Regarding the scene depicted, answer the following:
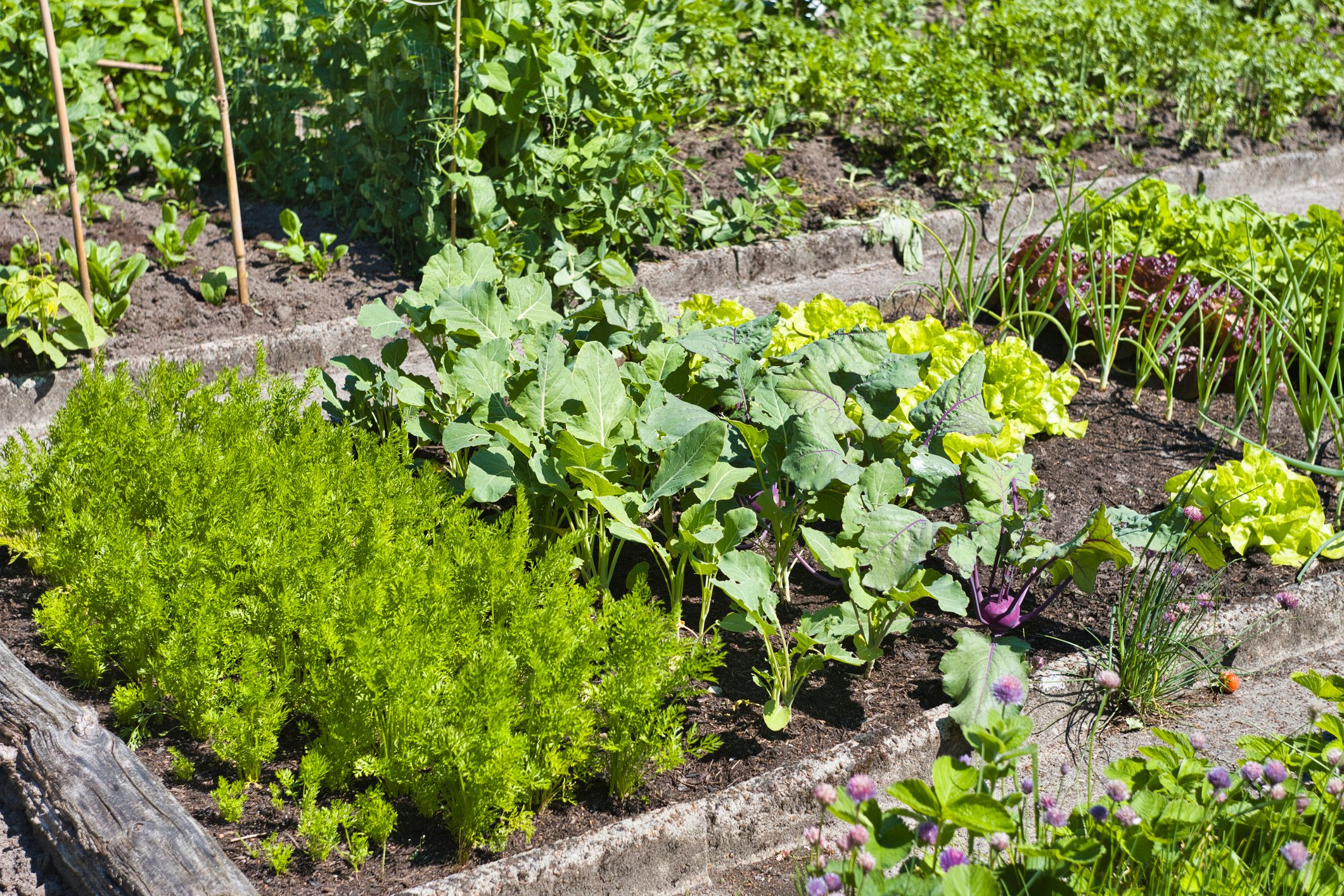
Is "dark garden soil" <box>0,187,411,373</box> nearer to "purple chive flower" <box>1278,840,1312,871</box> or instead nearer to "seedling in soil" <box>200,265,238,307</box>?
"seedling in soil" <box>200,265,238,307</box>

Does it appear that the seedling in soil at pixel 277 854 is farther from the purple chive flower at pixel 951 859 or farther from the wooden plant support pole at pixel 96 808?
the purple chive flower at pixel 951 859

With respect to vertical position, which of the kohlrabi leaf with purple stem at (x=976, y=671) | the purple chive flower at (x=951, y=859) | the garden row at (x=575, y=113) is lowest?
the kohlrabi leaf with purple stem at (x=976, y=671)

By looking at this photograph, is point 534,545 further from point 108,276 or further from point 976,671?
point 108,276

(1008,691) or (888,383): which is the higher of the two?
(888,383)

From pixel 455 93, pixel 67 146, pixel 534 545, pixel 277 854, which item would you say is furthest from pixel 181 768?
pixel 455 93

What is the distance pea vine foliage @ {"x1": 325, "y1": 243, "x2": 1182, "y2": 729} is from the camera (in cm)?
241

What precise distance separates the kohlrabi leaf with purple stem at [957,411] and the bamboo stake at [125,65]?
4.08 m

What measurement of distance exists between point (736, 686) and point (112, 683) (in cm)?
140

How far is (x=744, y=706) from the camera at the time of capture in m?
2.50

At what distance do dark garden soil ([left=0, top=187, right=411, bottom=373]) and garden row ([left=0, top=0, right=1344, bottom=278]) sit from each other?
0.17 meters

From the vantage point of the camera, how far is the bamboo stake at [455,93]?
418 cm

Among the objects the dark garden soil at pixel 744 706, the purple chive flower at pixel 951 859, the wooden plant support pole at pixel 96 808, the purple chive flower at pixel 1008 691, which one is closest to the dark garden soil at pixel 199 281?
the dark garden soil at pixel 744 706

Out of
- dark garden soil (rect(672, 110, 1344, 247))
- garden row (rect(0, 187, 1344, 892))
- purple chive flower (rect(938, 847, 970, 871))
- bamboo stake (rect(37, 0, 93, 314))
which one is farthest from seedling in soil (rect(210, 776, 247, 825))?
dark garden soil (rect(672, 110, 1344, 247))

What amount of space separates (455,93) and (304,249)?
103 cm
